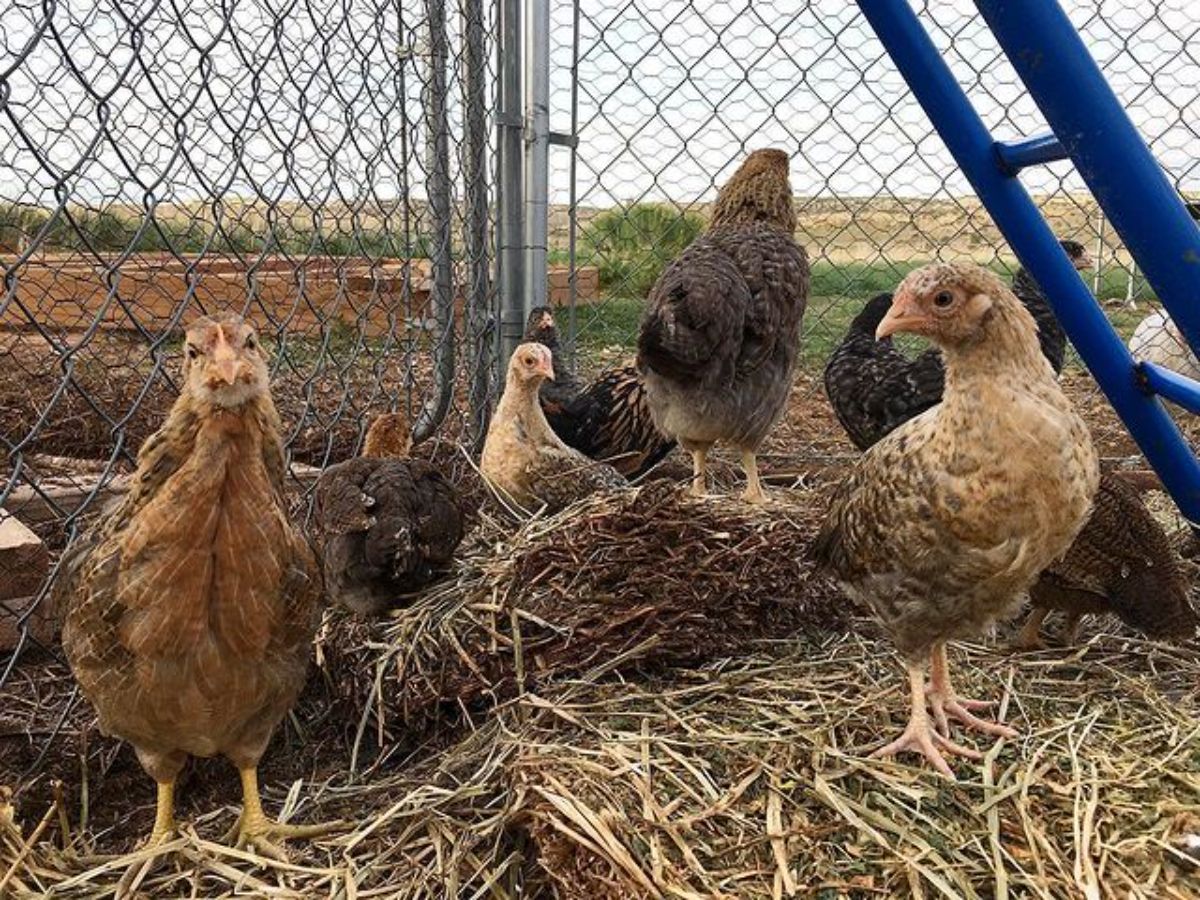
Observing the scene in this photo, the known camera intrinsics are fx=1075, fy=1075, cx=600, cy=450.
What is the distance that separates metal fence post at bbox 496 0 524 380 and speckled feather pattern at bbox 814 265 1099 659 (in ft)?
7.16

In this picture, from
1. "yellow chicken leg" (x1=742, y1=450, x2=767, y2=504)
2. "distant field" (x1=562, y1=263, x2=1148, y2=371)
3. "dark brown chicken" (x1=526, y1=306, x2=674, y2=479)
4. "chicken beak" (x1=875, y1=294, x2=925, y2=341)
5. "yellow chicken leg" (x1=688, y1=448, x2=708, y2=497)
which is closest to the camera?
"chicken beak" (x1=875, y1=294, x2=925, y2=341)

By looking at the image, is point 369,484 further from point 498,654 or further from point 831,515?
point 831,515

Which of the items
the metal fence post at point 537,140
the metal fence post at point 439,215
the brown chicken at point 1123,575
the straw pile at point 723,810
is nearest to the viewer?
the straw pile at point 723,810

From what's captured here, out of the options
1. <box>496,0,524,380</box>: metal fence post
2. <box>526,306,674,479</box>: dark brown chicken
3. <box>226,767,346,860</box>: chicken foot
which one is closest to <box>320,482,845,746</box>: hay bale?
<box>226,767,346,860</box>: chicken foot

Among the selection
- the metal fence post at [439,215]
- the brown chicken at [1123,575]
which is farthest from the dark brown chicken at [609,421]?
the brown chicken at [1123,575]

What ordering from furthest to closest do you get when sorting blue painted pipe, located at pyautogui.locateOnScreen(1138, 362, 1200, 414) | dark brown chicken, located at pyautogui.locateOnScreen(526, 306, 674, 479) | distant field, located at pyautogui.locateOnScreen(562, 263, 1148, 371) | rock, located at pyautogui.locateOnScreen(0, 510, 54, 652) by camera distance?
distant field, located at pyautogui.locateOnScreen(562, 263, 1148, 371) < dark brown chicken, located at pyautogui.locateOnScreen(526, 306, 674, 479) < rock, located at pyautogui.locateOnScreen(0, 510, 54, 652) < blue painted pipe, located at pyautogui.locateOnScreen(1138, 362, 1200, 414)

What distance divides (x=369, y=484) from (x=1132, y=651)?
2212mm

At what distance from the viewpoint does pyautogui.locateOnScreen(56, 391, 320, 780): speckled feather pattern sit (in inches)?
77.8

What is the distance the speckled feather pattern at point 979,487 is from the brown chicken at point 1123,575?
2.46ft

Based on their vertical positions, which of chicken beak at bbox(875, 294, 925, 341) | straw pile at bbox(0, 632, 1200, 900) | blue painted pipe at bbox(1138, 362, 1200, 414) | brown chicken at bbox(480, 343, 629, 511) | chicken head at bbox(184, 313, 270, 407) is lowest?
straw pile at bbox(0, 632, 1200, 900)

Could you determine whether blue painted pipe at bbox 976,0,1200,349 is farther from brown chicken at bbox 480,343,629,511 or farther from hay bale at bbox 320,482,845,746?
brown chicken at bbox 480,343,629,511

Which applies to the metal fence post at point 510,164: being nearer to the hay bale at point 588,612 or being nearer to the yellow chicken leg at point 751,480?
the yellow chicken leg at point 751,480

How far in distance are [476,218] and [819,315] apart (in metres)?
3.44

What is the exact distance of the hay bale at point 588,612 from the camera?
2.64 meters
